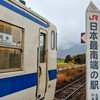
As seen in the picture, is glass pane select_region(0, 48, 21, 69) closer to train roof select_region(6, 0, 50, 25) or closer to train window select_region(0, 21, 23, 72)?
train window select_region(0, 21, 23, 72)

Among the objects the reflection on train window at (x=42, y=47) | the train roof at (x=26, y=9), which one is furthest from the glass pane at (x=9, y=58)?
the reflection on train window at (x=42, y=47)

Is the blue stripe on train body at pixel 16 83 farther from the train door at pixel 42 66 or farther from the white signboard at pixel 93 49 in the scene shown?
the white signboard at pixel 93 49

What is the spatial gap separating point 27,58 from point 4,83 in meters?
1.51

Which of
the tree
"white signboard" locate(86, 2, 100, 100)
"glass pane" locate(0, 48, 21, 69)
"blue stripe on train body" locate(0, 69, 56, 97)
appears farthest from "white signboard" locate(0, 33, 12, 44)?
the tree

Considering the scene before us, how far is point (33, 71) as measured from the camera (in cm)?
875

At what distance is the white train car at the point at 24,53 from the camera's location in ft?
23.3

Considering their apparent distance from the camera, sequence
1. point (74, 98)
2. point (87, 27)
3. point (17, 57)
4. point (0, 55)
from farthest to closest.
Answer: point (74, 98) < point (87, 27) < point (17, 57) < point (0, 55)

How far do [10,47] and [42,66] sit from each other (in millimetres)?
2429

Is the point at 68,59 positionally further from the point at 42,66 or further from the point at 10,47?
the point at 10,47

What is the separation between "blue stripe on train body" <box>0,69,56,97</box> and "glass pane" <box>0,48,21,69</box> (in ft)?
0.91

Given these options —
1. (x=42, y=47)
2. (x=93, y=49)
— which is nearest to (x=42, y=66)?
(x=42, y=47)

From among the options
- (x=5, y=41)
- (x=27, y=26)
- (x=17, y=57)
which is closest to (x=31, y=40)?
(x=27, y=26)

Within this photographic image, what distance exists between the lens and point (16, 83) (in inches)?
297

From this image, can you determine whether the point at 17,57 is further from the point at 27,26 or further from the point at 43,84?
the point at 43,84
